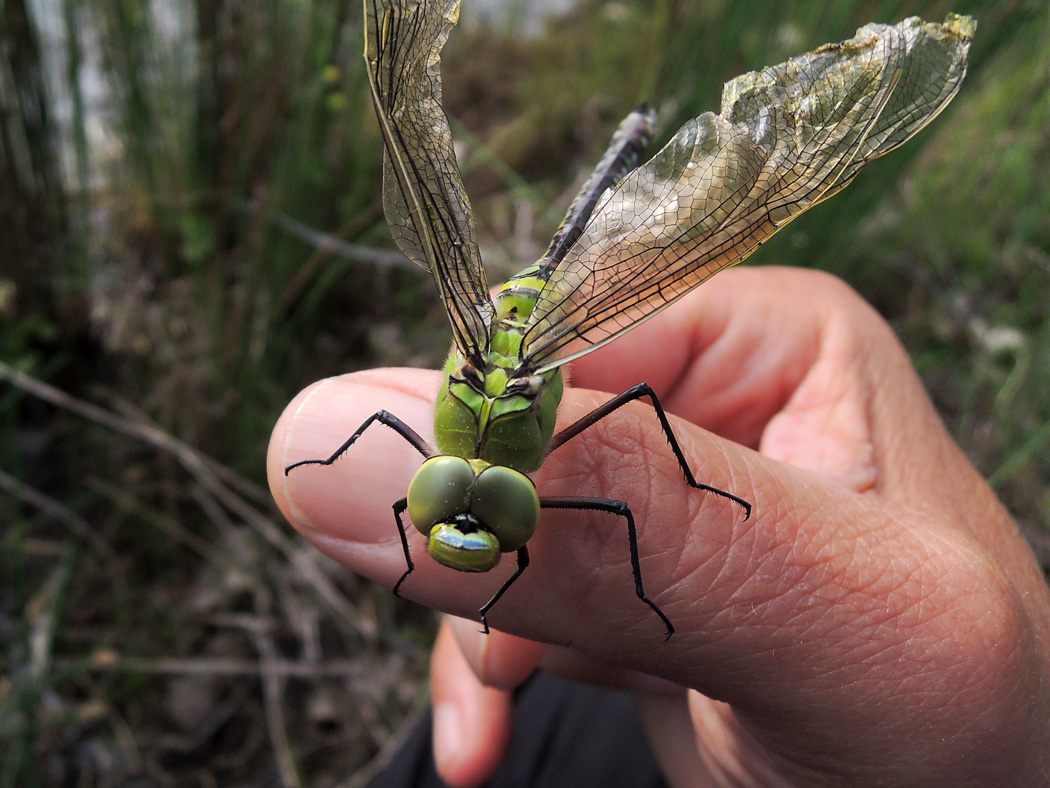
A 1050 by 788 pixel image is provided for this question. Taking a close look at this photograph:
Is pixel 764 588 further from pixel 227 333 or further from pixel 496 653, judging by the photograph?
pixel 227 333

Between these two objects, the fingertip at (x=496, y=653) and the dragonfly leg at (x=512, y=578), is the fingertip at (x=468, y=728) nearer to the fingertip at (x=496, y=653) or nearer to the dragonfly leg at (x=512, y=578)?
the fingertip at (x=496, y=653)

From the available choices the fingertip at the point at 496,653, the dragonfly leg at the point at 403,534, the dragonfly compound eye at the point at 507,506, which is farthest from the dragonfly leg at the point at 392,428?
the fingertip at the point at 496,653

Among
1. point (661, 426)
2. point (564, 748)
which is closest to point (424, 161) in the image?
point (661, 426)

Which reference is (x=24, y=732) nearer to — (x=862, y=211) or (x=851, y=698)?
(x=851, y=698)

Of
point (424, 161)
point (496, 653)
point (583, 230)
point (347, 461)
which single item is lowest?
point (496, 653)

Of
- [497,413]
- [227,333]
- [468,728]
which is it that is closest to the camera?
[497,413]

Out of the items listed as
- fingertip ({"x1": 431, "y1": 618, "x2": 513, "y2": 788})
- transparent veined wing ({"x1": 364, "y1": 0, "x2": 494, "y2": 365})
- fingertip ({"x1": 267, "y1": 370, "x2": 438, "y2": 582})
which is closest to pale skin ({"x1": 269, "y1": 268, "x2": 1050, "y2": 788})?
fingertip ({"x1": 267, "y1": 370, "x2": 438, "y2": 582})
